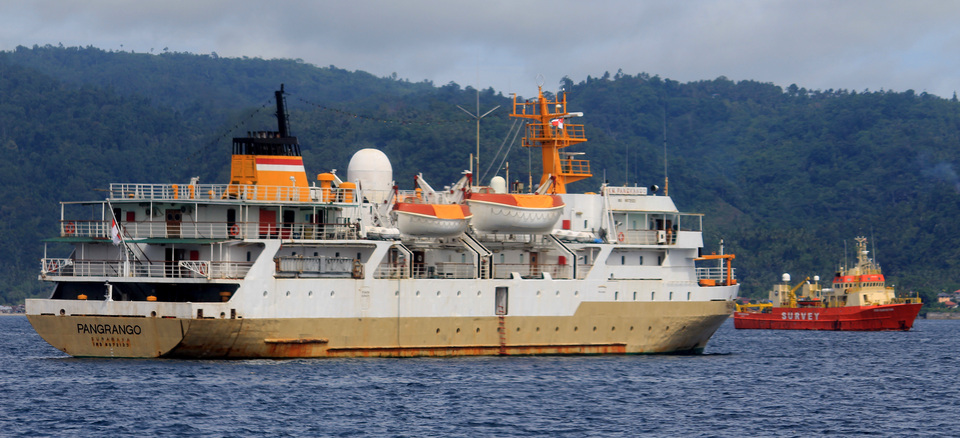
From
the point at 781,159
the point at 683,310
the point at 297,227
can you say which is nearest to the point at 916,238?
the point at 781,159

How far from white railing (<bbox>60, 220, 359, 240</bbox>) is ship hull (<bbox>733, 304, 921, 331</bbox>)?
50739mm

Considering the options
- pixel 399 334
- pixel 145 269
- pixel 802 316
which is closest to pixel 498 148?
pixel 802 316

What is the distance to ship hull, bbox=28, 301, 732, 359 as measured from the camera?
41300 mm

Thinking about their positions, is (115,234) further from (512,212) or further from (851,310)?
(851,310)

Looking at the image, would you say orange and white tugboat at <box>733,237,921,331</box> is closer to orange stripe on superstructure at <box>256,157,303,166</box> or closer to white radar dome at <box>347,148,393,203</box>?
white radar dome at <box>347,148,393,203</box>

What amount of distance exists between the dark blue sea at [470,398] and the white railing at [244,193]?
5.67 metres

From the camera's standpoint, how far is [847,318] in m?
85.8

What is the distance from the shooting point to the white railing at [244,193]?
42906mm

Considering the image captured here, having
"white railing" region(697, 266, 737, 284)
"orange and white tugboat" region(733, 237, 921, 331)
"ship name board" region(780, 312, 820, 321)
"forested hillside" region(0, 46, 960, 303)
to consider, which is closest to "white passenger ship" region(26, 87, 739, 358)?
"white railing" region(697, 266, 737, 284)

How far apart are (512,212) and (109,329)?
47.7ft

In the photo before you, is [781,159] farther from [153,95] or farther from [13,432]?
[13,432]

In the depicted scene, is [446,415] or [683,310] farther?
[683,310]

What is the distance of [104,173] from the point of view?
139 metres

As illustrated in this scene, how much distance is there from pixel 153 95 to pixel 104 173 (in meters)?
26.1
